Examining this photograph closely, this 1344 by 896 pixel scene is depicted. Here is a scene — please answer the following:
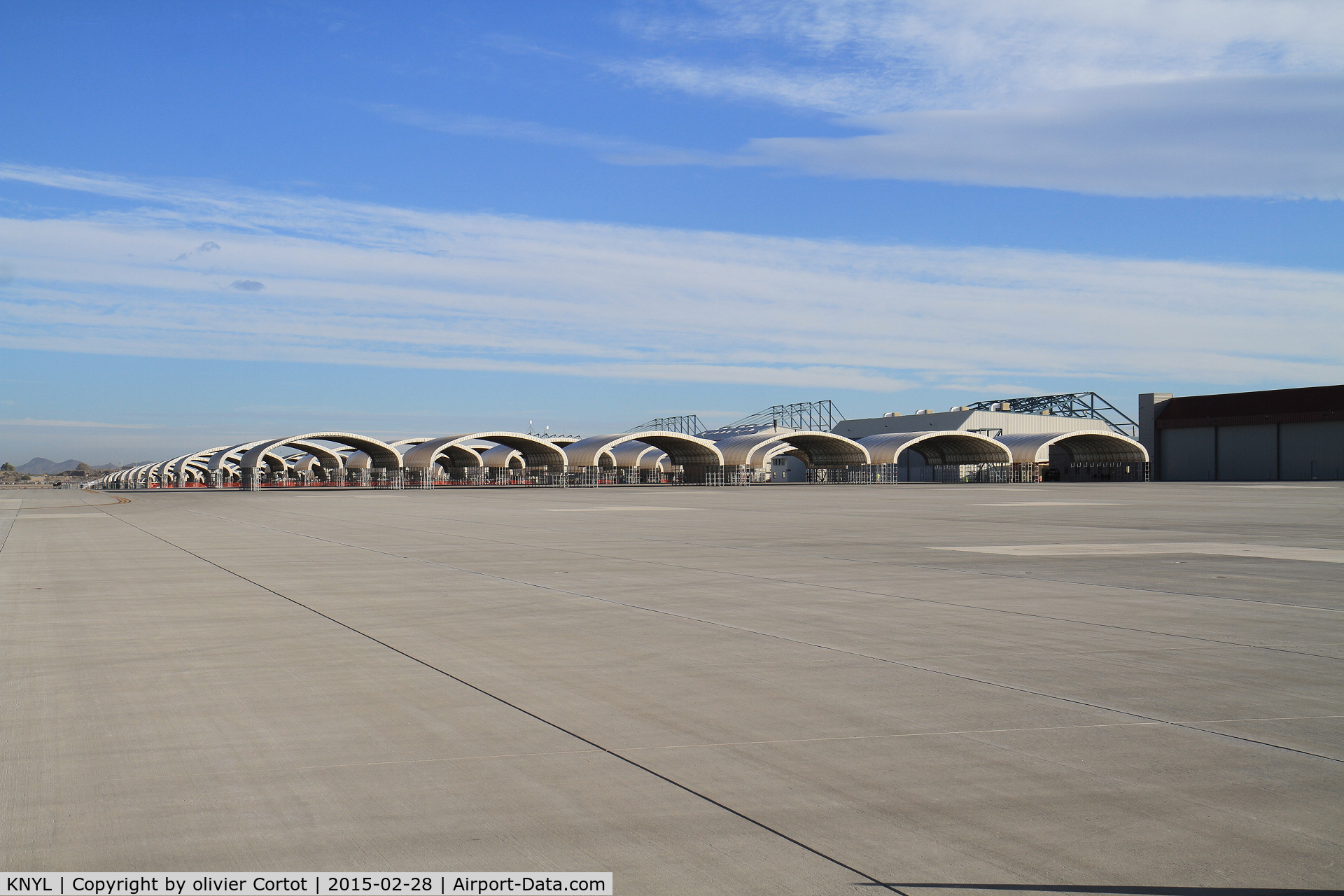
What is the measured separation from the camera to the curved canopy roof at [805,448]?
92806 millimetres

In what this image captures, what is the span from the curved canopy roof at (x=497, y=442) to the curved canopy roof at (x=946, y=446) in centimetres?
3026

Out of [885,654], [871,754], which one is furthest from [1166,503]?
[871,754]

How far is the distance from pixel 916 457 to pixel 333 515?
79.3m

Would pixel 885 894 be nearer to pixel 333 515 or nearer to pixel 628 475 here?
pixel 333 515

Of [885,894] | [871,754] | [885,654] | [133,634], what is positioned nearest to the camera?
[885,894]

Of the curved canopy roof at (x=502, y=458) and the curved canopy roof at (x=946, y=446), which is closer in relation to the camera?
the curved canopy roof at (x=946, y=446)

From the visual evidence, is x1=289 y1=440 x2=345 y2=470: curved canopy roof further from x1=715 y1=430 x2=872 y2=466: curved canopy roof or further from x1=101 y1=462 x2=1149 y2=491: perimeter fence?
x1=715 y1=430 x2=872 y2=466: curved canopy roof

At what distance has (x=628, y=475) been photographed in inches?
4193

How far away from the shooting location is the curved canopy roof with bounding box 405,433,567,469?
303 feet
